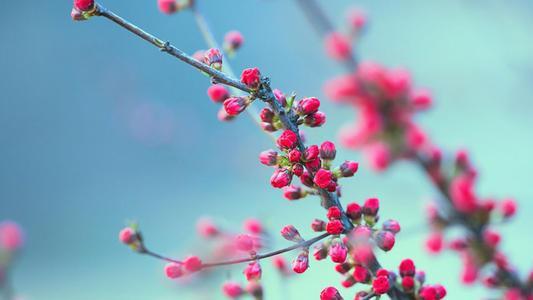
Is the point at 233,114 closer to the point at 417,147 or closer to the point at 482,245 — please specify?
the point at 482,245

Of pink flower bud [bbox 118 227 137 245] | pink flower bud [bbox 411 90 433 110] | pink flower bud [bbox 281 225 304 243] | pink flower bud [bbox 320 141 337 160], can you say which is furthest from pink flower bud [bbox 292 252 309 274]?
pink flower bud [bbox 411 90 433 110]

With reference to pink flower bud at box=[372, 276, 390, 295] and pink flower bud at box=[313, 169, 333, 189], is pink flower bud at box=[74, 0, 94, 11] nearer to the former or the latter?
pink flower bud at box=[313, 169, 333, 189]

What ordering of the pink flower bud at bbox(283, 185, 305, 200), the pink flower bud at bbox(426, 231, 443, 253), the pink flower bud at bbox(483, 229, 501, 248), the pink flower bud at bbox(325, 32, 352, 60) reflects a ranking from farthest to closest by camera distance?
1. the pink flower bud at bbox(325, 32, 352, 60)
2. the pink flower bud at bbox(426, 231, 443, 253)
3. the pink flower bud at bbox(483, 229, 501, 248)
4. the pink flower bud at bbox(283, 185, 305, 200)

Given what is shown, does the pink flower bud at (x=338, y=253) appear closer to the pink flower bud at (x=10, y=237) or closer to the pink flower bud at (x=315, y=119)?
the pink flower bud at (x=315, y=119)

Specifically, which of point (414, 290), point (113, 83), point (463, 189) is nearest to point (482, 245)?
point (463, 189)

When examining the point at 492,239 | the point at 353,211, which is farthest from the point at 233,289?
the point at 492,239

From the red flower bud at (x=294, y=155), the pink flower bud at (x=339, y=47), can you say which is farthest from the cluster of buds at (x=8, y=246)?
the pink flower bud at (x=339, y=47)

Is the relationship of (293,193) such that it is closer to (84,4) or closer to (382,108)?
(84,4)
